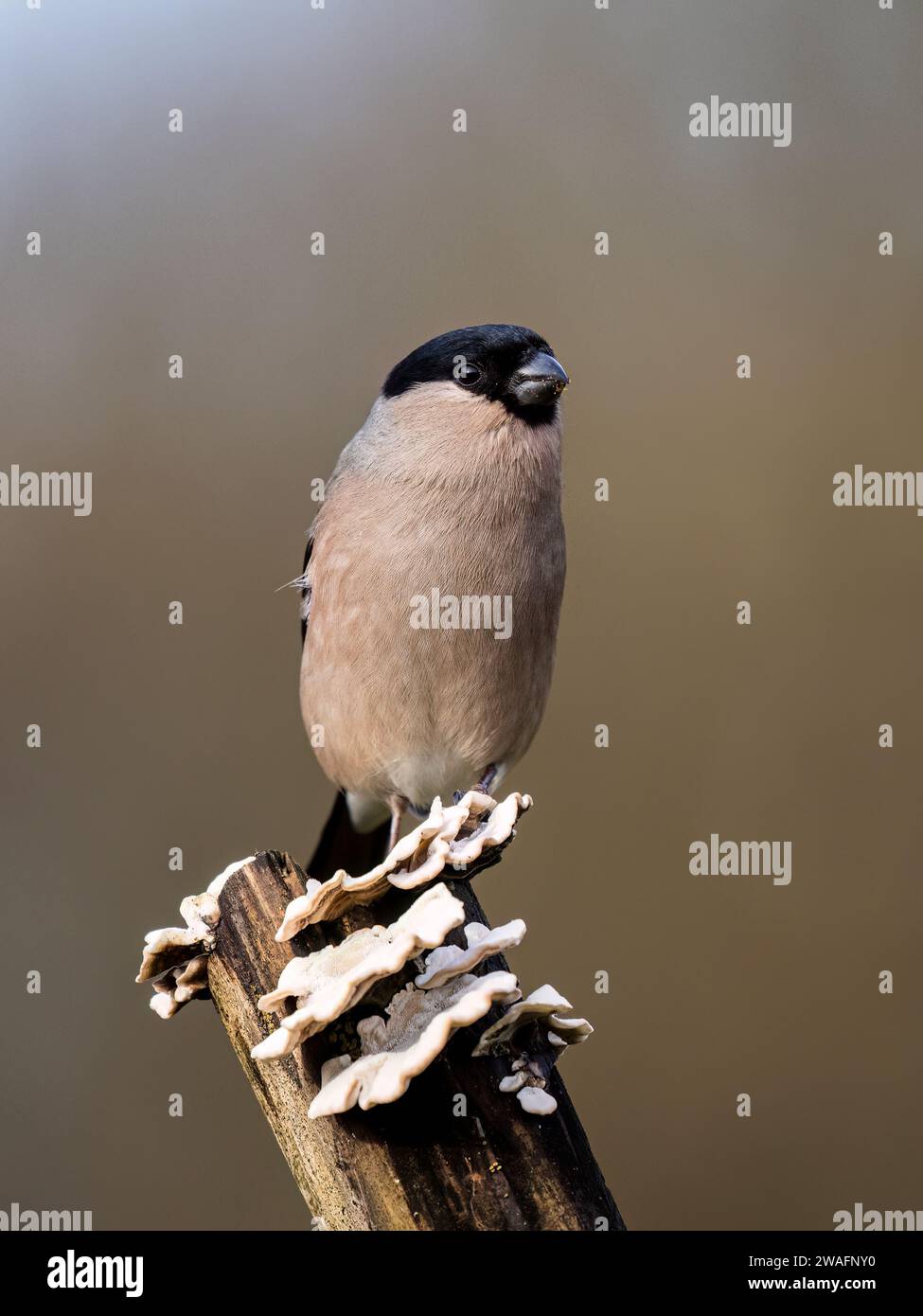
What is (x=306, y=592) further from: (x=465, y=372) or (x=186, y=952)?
(x=186, y=952)

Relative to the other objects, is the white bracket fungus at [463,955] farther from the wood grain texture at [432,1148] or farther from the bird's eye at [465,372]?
the bird's eye at [465,372]

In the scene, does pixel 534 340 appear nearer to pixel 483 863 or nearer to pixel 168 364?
pixel 483 863

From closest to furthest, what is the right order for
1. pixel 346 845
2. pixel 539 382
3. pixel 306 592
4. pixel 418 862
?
pixel 418 862
pixel 539 382
pixel 306 592
pixel 346 845

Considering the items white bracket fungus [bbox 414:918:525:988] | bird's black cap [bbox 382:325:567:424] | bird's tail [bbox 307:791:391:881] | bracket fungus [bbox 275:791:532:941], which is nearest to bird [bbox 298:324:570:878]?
bird's black cap [bbox 382:325:567:424]

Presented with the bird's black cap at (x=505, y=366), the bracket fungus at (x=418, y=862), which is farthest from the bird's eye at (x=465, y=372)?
the bracket fungus at (x=418, y=862)

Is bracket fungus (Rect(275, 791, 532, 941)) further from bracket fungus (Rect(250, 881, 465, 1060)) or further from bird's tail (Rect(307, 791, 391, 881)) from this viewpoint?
bird's tail (Rect(307, 791, 391, 881))

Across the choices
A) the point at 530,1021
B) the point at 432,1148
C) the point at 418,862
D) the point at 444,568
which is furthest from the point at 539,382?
the point at 432,1148
